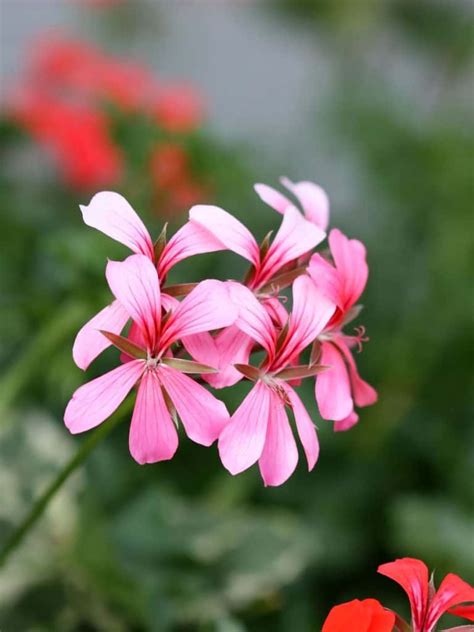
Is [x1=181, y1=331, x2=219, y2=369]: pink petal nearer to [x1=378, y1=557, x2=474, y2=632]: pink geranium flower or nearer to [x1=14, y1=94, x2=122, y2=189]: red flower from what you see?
[x1=378, y1=557, x2=474, y2=632]: pink geranium flower

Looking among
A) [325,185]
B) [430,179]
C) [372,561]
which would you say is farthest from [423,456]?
[325,185]

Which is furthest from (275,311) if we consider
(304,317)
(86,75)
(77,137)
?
(86,75)

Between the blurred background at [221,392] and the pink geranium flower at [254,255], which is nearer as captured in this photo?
the pink geranium flower at [254,255]

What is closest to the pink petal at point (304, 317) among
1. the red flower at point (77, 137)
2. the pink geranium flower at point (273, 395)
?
the pink geranium flower at point (273, 395)

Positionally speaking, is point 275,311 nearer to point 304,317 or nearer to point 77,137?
point 304,317

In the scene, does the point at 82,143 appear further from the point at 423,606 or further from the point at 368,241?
the point at 423,606

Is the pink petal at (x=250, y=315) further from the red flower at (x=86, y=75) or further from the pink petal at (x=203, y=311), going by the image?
the red flower at (x=86, y=75)

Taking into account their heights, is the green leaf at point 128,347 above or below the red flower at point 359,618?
above
